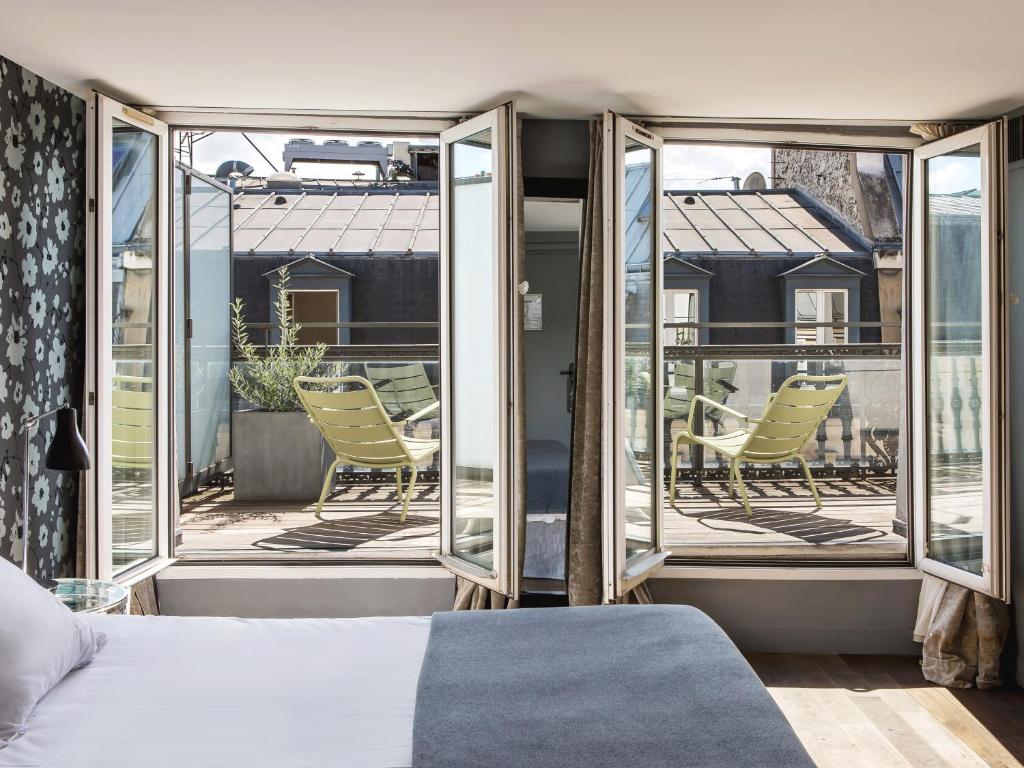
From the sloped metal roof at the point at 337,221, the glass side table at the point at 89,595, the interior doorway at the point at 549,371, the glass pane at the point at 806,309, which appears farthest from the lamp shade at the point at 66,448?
the glass pane at the point at 806,309

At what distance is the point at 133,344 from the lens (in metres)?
3.29

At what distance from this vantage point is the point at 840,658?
11.6 ft

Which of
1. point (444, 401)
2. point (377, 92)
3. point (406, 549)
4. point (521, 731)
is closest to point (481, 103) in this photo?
point (377, 92)

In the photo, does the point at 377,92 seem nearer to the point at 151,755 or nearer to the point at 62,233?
the point at 62,233

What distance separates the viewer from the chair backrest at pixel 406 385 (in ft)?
19.3

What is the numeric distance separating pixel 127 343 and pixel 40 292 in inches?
14.4

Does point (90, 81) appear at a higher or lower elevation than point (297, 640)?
higher

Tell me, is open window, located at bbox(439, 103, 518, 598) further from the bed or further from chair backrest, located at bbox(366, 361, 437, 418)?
chair backrest, located at bbox(366, 361, 437, 418)

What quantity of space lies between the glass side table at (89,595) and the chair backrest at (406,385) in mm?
3308

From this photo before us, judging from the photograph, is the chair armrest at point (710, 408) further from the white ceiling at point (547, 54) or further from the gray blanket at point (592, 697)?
the gray blanket at point (592, 697)

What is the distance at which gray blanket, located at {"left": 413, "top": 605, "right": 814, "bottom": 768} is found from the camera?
140 cm

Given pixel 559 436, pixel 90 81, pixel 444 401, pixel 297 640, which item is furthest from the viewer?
pixel 559 436

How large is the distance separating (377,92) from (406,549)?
221 cm

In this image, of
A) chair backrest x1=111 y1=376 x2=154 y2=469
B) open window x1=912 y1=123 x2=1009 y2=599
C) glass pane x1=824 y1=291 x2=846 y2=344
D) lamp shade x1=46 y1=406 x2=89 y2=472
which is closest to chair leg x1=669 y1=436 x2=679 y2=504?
open window x1=912 y1=123 x2=1009 y2=599
